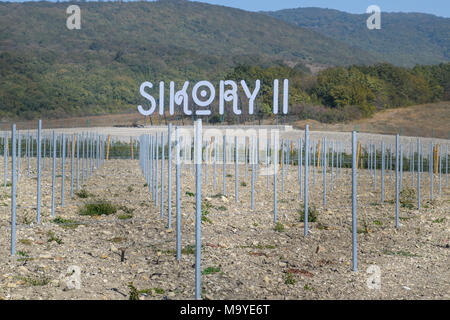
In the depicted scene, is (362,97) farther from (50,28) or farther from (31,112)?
(50,28)

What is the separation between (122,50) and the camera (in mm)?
123375

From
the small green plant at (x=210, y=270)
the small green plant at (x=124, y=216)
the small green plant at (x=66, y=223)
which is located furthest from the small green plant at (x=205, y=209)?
the small green plant at (x=210, y=270)

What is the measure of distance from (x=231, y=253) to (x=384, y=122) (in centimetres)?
5941

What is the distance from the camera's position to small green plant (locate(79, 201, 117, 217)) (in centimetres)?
1292

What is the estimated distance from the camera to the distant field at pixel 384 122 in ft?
192

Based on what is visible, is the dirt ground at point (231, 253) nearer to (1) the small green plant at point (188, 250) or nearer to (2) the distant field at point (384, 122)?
(1) the small green plant at point (188, 250)

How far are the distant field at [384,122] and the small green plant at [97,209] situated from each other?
4427cm

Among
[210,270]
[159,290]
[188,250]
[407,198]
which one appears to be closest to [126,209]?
[188,250]

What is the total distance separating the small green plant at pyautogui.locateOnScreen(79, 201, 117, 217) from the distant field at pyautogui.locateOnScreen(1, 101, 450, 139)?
4427cm

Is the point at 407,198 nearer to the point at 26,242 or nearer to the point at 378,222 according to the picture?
the point at 378,222

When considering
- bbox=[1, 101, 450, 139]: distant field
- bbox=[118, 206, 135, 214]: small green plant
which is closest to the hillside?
bbox=[1, 101, 450, 139]: distant field

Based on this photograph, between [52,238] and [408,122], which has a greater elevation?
[408,122]

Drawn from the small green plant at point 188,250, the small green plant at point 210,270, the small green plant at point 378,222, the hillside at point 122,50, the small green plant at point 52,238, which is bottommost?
the small green plant at point 210,270
